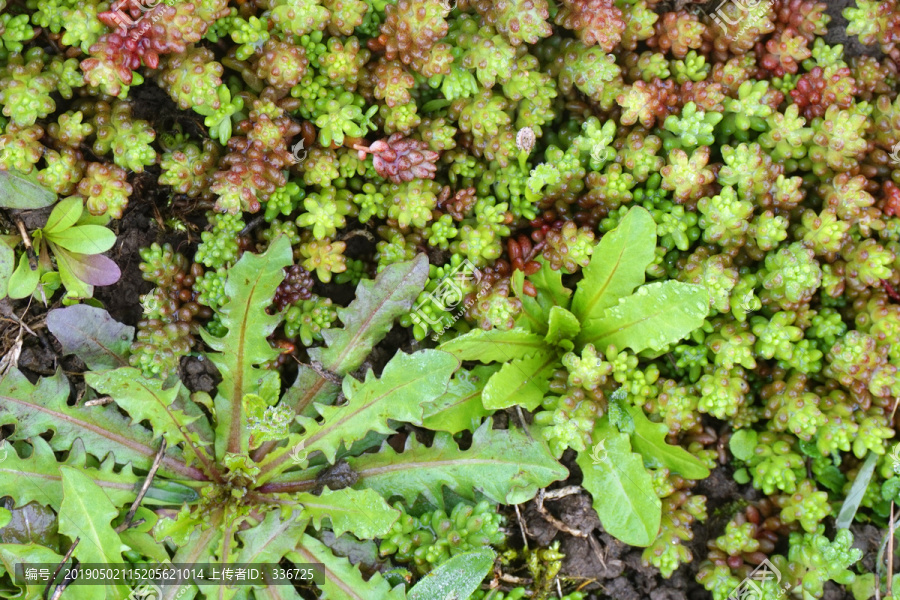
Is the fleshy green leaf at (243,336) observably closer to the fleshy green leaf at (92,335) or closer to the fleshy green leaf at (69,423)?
the fleshy green leaf at (69,423)

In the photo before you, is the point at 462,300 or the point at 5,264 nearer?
the point at 5,264

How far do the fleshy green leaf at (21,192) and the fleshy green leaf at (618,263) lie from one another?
2.66 meters

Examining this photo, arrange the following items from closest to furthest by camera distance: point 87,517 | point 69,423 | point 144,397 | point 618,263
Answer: point 87,517
point 144,397
point 69,423
point 618,263

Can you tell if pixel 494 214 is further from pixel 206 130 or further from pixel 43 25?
pixel 43 25

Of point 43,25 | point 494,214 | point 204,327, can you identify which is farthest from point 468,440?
point 43,25

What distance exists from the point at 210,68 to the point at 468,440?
228 cm

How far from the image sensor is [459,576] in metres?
3.39

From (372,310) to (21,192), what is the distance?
1.74 m

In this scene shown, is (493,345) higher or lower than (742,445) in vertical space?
higher

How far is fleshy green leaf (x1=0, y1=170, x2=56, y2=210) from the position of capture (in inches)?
130

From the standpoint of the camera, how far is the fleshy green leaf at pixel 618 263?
3.45 meters

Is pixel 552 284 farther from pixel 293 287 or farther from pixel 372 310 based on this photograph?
pixel 293 287

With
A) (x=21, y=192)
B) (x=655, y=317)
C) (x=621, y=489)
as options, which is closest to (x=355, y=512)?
(x=621, y=489)

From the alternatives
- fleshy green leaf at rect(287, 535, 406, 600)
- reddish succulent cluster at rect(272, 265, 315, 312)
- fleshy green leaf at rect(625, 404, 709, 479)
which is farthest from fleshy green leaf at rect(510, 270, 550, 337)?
fleshy green leaf at rect(287, 535, 406, 600)
